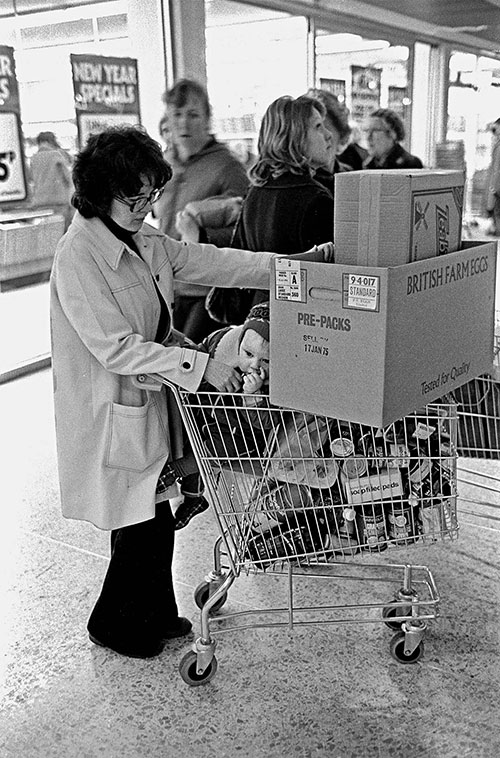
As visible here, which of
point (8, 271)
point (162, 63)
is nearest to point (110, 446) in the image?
point (8, 271)

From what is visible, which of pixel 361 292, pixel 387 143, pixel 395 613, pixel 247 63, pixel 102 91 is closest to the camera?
pixel 361 292

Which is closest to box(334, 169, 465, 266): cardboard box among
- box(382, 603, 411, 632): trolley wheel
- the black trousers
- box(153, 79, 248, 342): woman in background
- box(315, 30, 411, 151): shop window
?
the black trousers

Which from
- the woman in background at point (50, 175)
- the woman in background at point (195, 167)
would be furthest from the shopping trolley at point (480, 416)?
the woman in background at point (50, 175)

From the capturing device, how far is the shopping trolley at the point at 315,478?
6.94ft

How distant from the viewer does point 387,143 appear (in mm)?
4902

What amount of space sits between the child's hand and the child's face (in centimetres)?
1

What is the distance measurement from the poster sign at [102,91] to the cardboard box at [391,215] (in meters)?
3.71

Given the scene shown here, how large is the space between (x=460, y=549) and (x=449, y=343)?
1.40m

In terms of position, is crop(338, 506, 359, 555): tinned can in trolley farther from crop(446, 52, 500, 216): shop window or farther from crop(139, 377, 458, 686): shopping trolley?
crop(446, 52, 500, 216): shop window

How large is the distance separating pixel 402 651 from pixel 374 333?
1124 millimetres

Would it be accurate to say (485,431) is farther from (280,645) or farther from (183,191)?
(183,191)

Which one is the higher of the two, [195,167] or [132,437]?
[195,167]

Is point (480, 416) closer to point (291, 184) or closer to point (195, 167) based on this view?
point (291, 184)

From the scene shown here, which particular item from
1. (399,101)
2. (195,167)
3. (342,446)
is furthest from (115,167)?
(399,101)
